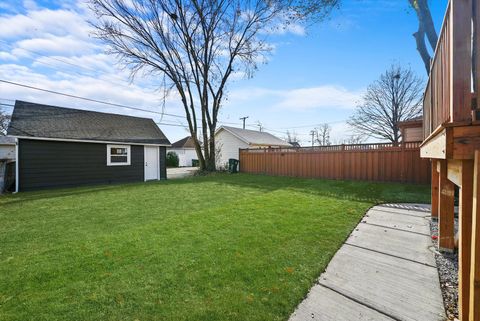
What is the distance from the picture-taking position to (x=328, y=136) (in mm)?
40156

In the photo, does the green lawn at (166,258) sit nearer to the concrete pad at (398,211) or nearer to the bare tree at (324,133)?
the concrete pad at (398,211)

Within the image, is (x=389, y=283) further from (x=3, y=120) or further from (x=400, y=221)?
(x=3, y=120)

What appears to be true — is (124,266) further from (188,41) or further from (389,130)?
(389,130)

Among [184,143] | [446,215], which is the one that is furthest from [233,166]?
[184,143]

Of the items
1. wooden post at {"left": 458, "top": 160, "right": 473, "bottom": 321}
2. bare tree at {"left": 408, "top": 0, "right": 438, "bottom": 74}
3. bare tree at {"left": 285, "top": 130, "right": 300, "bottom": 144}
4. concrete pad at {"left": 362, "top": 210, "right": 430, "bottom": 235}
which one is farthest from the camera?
bare tree at {"left": 285, "top": 130, "right": 300, "bottom": 144}

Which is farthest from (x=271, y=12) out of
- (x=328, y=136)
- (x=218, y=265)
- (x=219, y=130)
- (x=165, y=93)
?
(x=328, y=136)

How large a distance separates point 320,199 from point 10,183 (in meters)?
A: 12.1

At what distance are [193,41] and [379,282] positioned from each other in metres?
15.5

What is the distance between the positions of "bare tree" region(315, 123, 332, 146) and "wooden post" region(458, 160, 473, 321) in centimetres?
4097

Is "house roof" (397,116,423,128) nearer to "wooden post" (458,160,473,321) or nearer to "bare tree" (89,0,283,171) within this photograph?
"bare tree" (89,0,283,171)

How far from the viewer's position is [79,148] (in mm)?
10352

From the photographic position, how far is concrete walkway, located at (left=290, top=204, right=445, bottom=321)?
1941mm

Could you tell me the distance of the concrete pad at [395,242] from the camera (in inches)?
118

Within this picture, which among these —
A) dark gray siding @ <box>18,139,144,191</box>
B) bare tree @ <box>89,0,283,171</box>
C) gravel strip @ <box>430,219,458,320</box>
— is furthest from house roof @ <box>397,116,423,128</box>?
dark gray siding @ <box>18,139,144,191</box>
